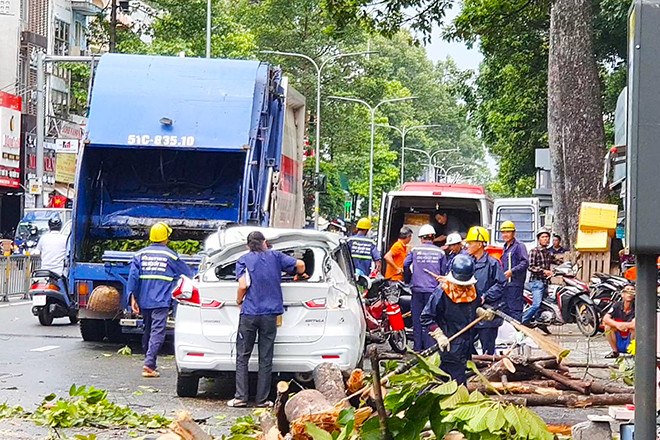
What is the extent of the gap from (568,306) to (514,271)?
312 cm

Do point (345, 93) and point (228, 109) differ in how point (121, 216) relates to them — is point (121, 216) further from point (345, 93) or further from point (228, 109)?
point (345, 93)

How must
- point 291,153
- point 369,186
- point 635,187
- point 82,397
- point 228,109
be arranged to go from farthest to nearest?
point 369,186, point 291,153, point 228,109, point 82,397, point 635,187

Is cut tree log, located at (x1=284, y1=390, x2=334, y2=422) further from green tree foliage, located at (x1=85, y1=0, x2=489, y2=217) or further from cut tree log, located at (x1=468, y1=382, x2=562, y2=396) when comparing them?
green tree foliage, located at (x1=85, y1=0, x2=489, y2=217)

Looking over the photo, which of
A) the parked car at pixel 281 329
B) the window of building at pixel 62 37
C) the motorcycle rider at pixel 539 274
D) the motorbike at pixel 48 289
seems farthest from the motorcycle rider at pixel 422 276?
the window of building at pixel 62 37

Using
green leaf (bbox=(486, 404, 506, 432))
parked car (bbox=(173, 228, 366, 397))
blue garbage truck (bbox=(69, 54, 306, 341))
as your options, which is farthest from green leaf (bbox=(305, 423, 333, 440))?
blue garbage truck (bbox=(69, 54, 306, 341))

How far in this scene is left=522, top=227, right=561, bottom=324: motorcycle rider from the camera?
19422 millimetres

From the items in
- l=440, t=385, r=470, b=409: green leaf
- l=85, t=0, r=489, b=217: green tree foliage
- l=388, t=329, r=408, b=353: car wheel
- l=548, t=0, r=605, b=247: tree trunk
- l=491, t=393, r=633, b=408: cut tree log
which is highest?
l=85, t=0, r=489, b=217: green tree foliage

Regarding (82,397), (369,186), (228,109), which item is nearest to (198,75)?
(228,109)

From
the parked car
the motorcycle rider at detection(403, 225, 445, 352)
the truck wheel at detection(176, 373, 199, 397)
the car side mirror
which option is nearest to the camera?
the parked car

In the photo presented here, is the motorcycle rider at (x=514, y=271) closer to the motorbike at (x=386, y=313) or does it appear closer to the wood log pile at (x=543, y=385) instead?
the motorbike at (x=386, y=313)

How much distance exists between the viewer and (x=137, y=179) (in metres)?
15.9

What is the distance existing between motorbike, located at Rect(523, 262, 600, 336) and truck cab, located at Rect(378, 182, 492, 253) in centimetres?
163

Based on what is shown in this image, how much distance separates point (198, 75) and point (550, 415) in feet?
23.9

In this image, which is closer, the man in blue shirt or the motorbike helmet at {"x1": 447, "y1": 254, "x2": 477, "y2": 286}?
the motorbike helmet at {"x1": 447, "y1": 254, "x2": 477, "y2": 286}
